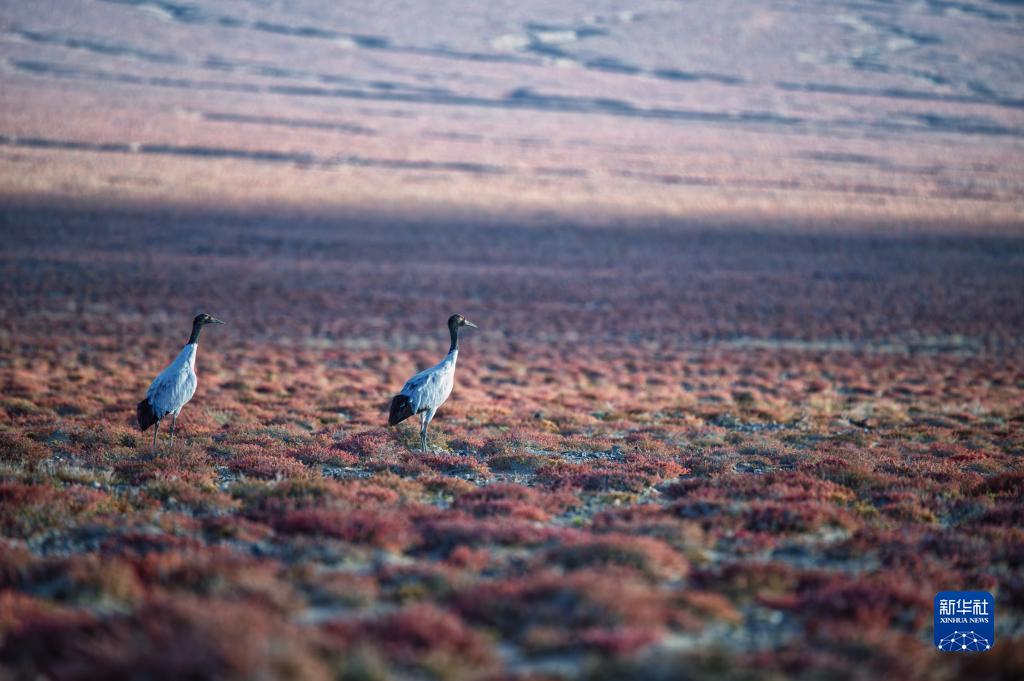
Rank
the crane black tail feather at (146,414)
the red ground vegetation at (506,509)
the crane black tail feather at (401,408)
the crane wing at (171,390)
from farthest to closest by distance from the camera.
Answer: the crane black tail feather at (401,408)
the crane wing at (171,390)
the crane black tail feather at (146,414)
the red ground vegetation at (506,509)

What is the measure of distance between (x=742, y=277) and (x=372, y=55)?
129506 mm

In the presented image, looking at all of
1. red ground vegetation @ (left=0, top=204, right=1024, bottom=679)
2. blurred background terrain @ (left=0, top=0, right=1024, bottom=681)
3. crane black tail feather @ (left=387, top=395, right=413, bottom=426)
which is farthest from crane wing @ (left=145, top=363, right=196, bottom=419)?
crane black tail feather @ (left=387, top=395, right=413, bottom=426)

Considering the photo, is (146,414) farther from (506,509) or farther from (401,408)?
(506,509)

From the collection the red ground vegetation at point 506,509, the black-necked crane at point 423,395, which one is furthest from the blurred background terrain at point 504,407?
the black-necked crane at point 423,395

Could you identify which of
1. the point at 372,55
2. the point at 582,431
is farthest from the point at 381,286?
the point at 372,55

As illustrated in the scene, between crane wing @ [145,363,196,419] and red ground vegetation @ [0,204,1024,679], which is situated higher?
crane wing @ [145,363,196,419]

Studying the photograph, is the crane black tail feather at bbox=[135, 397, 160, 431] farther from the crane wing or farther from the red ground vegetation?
the red ground vegetation

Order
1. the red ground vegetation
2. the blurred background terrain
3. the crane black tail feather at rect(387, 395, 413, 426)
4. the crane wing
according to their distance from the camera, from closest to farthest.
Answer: the red ground vegetation → the blurred background terrain → the crane wing → the crane black tail feather at rect(387, 395, 413, 426)

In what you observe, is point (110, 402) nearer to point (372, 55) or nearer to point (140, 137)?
point (140, 137)

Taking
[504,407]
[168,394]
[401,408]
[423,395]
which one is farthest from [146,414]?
[504,407]

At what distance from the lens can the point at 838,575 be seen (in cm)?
696

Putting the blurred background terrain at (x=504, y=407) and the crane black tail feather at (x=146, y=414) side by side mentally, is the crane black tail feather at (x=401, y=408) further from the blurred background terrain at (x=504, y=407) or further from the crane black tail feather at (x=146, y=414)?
the crane black tail feather at (x=146, y=414)

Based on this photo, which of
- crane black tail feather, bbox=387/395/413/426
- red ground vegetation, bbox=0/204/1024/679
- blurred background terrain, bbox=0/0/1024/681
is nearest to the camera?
red ground vegetation, bbox=0/204/1024/679

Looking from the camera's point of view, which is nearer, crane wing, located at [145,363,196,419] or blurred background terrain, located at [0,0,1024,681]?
blurred background terrain, located at [0,0,1024,681]
